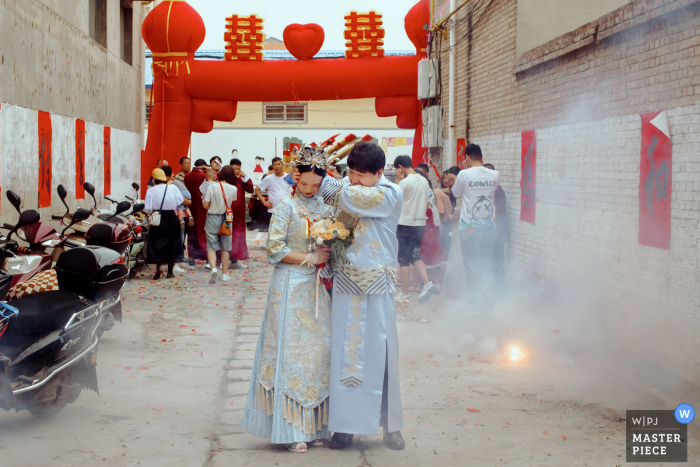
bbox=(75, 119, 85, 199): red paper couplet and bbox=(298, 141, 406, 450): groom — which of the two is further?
bbox=(75, 119, 85, 199): red paper couplet

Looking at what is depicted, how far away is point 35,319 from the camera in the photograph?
14.3 ft

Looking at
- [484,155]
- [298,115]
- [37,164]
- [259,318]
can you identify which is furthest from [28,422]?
[298,115]

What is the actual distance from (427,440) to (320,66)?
1134cm

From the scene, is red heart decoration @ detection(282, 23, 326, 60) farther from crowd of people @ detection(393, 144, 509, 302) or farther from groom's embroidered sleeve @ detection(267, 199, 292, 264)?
groom's embroidered sleeve @ detection(267, 199, 292, 264)

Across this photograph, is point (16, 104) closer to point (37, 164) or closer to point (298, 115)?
point (37, 164)

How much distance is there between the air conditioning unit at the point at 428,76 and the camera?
13.3m

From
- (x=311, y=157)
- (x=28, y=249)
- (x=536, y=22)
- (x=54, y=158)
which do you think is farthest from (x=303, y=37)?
(x=311, y=157)

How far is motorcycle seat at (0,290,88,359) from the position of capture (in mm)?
4238

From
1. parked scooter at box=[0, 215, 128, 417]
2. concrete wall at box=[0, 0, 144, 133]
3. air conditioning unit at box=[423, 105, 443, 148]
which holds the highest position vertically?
concrete wall at box=[0, 0, 144, 133]

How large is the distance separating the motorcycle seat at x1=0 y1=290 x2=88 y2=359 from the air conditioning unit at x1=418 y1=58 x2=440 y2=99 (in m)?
9.94

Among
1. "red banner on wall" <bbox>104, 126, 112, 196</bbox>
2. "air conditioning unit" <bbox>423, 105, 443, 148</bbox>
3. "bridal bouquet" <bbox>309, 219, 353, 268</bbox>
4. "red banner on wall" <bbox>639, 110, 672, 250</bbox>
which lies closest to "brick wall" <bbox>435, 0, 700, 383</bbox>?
"red banner on wall" <bbox>639, 110, 672, 250</bbox>

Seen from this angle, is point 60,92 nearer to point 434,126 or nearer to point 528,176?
point 434,126

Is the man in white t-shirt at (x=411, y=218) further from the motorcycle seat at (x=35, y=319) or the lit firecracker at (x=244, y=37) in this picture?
the lit firecracker at (x=244, y=37)

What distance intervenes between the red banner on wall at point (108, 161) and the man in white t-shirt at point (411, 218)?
7.51 meters
